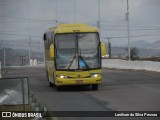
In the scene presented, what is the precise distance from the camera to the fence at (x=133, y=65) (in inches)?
1743

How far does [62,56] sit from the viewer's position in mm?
23828

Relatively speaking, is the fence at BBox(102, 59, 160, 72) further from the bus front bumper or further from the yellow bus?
the bus front bumper

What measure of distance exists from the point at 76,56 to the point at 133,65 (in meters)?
27.3

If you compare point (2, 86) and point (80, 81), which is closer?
point (2, 86)

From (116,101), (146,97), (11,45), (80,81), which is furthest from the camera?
(11,45)

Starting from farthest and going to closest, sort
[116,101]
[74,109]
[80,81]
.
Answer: [80,81] → [116,101] → [74,109]

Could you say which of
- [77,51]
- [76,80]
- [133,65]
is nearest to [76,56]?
[77,51]

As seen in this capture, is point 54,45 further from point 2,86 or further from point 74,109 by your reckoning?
point 2,86

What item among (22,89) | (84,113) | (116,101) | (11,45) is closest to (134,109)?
(84,113)

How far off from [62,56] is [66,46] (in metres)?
0.55

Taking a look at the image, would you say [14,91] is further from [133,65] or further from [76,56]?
[133,65]

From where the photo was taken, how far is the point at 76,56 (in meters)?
23.8

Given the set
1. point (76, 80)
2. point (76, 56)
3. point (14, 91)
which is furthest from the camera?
point (76, 56)

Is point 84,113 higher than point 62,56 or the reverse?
the reverse
